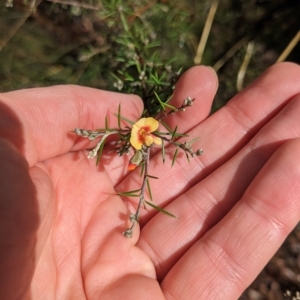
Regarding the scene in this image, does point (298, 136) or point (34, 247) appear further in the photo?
point (298, 136)

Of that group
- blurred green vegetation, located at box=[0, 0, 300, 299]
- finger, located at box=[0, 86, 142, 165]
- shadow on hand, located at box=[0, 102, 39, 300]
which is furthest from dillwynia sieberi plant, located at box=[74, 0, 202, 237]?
shadow on hand, located at box=[0, 102, 39, 300]

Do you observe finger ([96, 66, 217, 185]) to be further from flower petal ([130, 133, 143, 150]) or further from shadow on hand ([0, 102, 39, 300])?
shadow on hand ([0, 102, 39, 300])

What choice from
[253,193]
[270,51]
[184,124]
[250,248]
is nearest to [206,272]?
[250,248]

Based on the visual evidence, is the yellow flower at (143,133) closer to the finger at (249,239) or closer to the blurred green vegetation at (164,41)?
the finger at (249,239)

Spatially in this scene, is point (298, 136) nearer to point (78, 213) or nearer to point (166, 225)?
point (166, 225)

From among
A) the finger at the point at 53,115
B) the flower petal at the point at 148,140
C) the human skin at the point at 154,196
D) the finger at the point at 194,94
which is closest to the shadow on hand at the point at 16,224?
the human skin at the point at 154,196

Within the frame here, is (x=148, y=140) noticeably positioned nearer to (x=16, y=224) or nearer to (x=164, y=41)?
(x=16, y=224)

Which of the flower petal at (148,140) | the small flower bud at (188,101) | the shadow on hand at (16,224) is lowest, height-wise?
the shadow on hand at (16,224)
